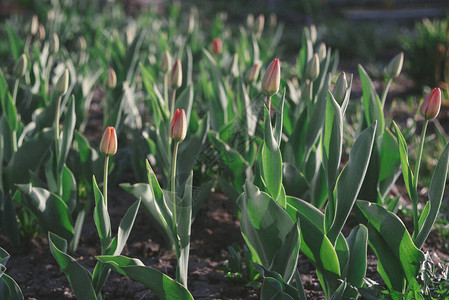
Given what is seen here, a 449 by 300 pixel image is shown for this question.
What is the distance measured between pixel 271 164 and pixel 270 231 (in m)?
0.17

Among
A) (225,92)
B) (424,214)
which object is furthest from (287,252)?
(225,92)

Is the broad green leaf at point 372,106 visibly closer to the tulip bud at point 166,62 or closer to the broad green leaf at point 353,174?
the broad green leaf at point 353,174

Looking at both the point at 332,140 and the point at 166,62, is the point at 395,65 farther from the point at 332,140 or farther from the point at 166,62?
the point at 166,62

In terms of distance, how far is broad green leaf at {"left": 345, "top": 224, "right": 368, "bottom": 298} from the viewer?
1.48 metres

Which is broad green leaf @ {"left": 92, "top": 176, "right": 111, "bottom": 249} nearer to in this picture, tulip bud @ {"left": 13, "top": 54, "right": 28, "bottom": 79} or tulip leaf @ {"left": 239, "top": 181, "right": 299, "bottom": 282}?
tulip leaf @ {"left": 239, "top": 181, "right": 299, "bottom": 282}

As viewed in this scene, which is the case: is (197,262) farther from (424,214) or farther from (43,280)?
(424,214)

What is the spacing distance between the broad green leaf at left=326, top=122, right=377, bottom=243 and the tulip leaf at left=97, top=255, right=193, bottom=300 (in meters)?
0.43

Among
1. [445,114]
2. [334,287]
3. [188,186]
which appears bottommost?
[445,114]

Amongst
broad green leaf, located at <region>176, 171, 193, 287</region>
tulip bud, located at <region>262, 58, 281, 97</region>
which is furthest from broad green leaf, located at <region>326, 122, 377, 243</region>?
broad green leaf, located at <region>176, 171, 193, 287</region>

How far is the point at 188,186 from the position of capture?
1363 mm

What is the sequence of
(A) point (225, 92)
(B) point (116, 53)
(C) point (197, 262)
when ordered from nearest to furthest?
1. (C) point (197, 262)
2. (A) point (225, 92)
3. (B) point (116, 53)

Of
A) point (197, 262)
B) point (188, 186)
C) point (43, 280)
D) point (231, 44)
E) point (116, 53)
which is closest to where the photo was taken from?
point (188, 186)

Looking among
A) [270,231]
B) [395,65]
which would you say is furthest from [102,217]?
[395,65]

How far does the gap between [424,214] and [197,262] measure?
2.62 ft
